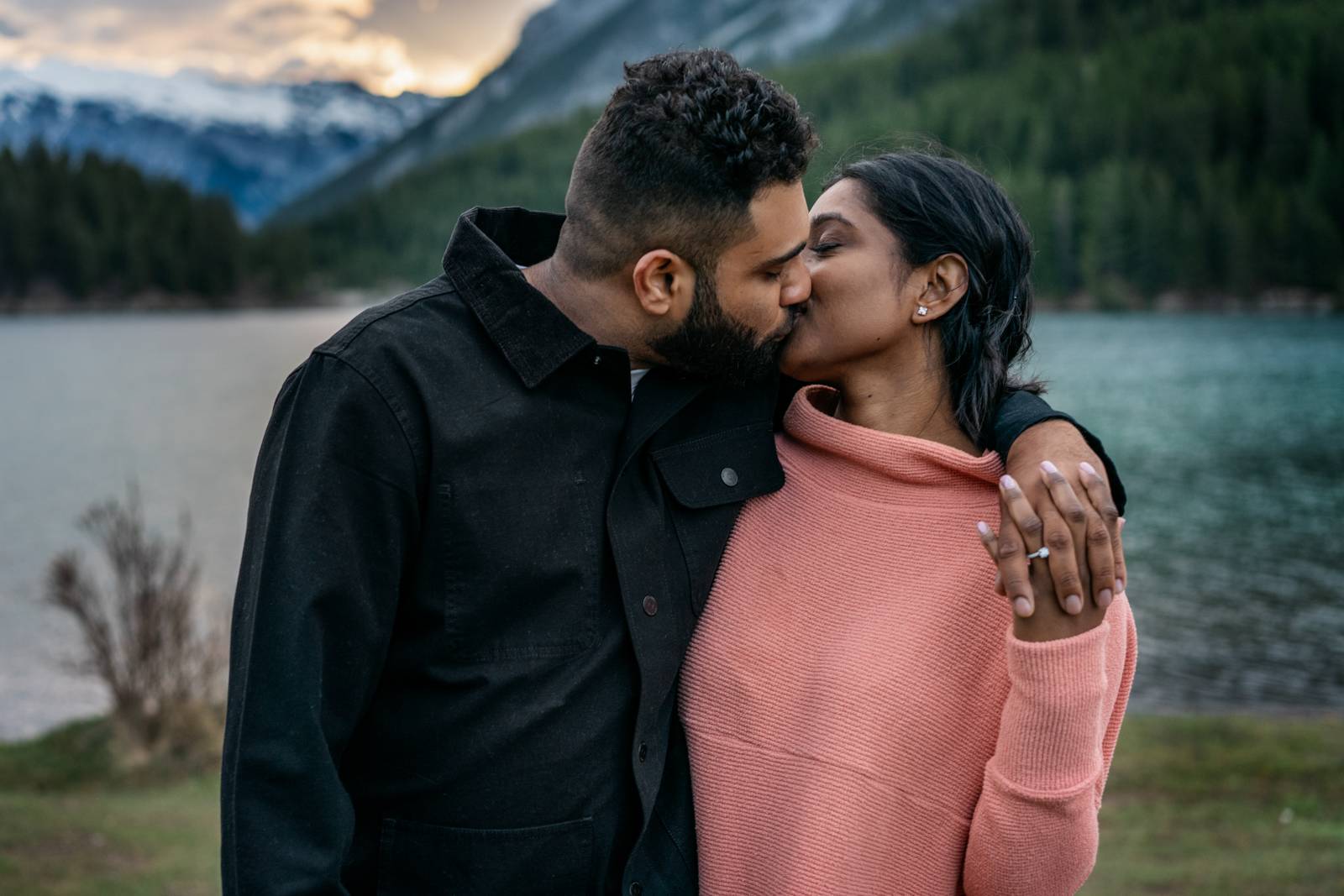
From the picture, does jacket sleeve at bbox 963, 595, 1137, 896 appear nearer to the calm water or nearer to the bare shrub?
the calm water

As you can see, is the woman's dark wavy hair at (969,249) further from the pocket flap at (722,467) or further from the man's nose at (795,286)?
the pocket flap at (722,467)

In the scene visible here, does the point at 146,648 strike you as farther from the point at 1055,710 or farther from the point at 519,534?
the point at 1055,710

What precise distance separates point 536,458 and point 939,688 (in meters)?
0.90

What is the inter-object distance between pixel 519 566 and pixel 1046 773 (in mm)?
995

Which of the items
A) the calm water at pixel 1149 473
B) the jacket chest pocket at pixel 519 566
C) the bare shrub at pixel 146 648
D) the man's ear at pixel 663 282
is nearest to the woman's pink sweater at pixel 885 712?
the jacket chest pocket at pixel 519 566

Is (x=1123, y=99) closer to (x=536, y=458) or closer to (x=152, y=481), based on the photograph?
(x=152, y=481)

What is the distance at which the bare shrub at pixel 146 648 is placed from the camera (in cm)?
1388

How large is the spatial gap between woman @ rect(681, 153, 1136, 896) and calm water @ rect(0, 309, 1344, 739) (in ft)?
2.55

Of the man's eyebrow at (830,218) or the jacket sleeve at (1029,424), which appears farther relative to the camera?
the man's eyebrow at (830,218)

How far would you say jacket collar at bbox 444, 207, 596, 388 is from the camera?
221 centimetres

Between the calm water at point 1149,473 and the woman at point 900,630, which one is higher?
the woman at point 900,630

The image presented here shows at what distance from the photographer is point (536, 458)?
2.17 metres

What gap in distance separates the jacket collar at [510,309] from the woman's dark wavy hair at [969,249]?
799mm

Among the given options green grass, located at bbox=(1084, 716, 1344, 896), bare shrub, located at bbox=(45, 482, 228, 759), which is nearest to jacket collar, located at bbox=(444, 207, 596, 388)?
green grass, located at bbox=(1084, 716, 1344, 896)
